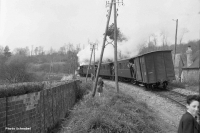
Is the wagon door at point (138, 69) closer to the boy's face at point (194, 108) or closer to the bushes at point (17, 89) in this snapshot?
the bushes at point (17, 89)

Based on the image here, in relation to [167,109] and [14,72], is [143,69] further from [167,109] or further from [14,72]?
[14,72]

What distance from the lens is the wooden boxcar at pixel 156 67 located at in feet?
45.9

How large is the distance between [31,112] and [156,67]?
34.9 ft

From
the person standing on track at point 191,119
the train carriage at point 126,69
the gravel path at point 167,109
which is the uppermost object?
the train carriage at point 126,69

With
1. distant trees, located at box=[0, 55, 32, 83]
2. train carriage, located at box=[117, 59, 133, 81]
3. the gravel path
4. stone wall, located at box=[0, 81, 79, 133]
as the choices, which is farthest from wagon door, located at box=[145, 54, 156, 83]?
distant trees, located at box=[0, 55, 32, 83]

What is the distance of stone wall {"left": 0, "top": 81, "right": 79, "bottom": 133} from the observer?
501cm

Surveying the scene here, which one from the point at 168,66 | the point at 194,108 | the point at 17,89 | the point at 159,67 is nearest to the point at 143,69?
the point at 159,67

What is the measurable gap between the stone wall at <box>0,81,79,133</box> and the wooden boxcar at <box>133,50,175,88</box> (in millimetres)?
7804

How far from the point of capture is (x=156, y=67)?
14.1 meters

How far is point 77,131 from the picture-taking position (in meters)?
6.25

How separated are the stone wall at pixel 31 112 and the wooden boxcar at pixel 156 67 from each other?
7.80 metres

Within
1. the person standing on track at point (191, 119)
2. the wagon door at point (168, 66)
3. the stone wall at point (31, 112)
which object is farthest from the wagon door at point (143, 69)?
the person standing on track at point (191, 119)

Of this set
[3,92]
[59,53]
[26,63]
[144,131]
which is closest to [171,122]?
[144,131]

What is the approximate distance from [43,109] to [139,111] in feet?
14.1
